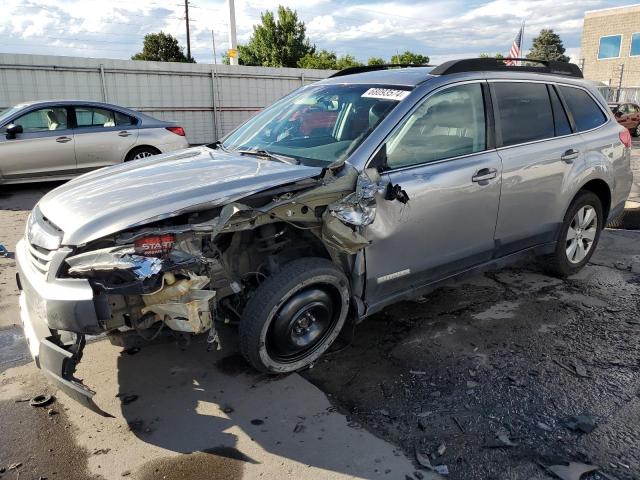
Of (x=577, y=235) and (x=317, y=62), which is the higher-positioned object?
(x=317, y=62)

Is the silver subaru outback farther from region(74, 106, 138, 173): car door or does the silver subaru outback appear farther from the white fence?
the white fence

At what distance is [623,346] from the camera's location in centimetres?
368

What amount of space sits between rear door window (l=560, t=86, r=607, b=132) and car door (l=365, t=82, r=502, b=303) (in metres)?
1.22

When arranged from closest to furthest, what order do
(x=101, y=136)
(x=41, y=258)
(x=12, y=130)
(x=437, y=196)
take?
(x=41, y=258), (x=437, y=196), (x=12, y=130), (x=101, y=136)

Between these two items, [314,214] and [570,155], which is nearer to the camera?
[314,214]

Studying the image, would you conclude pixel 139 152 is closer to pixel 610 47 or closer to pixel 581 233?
pixel 581 233

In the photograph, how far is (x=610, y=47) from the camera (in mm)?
40500

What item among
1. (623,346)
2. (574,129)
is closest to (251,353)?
(623,346)

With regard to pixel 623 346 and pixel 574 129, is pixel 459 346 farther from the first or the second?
pixel 574 129

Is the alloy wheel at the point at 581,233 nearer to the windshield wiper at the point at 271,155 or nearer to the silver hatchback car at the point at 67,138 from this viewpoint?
the windshield wiper at the point at 271,155

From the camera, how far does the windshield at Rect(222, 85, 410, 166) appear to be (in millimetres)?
3478

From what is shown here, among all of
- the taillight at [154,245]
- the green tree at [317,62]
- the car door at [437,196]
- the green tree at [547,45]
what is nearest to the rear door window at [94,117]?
the car door at [437,196]

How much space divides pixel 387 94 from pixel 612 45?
148ft

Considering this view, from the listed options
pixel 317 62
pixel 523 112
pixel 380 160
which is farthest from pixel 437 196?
pixel 317 62
